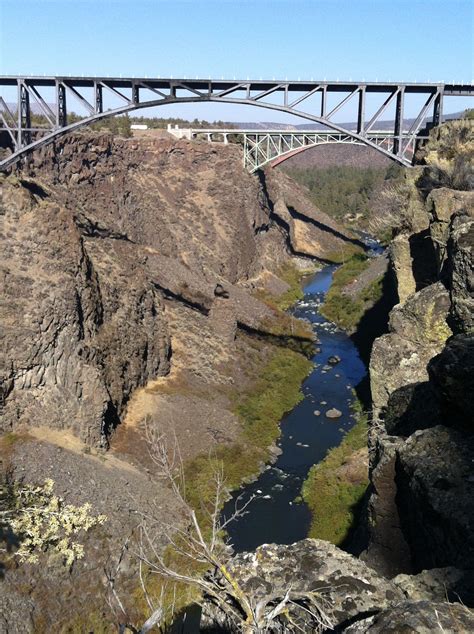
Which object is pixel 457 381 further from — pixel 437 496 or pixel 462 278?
pixel 462 278

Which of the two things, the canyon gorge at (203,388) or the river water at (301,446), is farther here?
the river water at (301,446)

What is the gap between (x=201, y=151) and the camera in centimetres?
5094

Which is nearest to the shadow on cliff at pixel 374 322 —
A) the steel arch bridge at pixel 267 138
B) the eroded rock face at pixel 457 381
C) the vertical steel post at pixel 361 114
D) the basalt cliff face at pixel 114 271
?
the basalt cliff face at pixel 114 271

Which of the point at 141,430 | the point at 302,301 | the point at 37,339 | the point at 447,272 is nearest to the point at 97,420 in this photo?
the point at 141,430

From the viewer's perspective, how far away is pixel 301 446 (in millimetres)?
27078

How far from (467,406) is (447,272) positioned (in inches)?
361

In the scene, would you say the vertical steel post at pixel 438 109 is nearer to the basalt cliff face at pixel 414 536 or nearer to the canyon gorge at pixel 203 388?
the canyon gorge at pixel 203 388

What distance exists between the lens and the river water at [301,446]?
21.0m

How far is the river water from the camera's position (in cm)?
2102

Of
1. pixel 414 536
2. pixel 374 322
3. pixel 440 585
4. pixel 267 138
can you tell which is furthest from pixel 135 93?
pixel 440 585

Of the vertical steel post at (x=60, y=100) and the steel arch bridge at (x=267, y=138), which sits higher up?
the vertical steel post at (x=60, y=100)

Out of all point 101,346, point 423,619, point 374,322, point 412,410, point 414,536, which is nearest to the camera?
point 423,619

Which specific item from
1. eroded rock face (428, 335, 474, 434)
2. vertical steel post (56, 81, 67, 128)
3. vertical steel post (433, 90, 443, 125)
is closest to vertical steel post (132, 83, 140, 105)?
vertical steel post (56, 81, 67, 128)

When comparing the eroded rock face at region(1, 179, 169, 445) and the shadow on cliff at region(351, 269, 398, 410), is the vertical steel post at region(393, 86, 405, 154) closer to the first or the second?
the shadow on cliff at region(351, 269, 398, 410)
